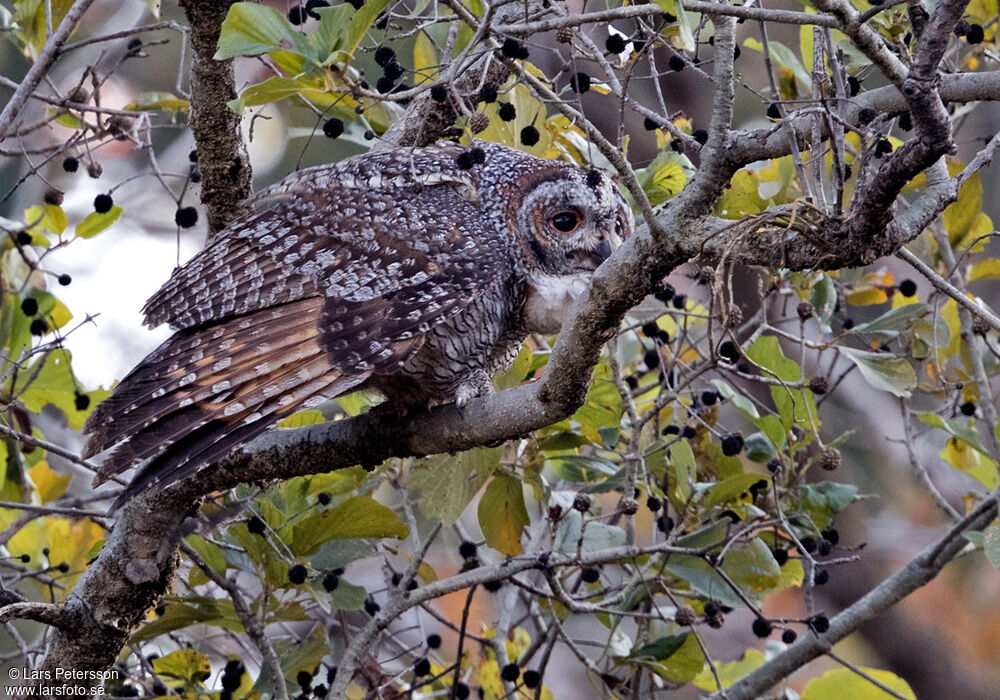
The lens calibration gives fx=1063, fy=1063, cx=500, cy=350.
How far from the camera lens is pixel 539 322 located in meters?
3.08

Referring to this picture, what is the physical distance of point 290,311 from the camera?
276 cm

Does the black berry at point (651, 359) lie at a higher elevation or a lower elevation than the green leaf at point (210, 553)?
lower

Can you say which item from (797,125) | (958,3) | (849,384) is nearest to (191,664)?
(797,125)

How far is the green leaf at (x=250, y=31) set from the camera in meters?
2.29

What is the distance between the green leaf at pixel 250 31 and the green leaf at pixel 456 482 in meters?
1.33

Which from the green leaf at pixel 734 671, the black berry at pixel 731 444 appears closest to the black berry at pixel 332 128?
the black berry at pixel 731 444

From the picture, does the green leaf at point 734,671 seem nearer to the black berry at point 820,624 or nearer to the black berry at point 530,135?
the black berry at point 820,624

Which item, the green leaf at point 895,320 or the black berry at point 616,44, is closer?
the black berry at point 616,44

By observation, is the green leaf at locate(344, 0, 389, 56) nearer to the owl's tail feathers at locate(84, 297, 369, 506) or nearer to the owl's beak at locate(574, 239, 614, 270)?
the owl's tail feathers at locate(84, 297, 369, 506)

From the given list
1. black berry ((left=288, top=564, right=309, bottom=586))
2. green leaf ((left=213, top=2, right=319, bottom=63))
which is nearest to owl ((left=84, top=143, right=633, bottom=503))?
green leaf ((left=213, top=2, right=319, bottom=63))

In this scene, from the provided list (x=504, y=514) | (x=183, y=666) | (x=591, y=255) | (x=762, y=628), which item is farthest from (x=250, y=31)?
(x=762, y=628)

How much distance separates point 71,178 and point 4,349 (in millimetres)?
4724

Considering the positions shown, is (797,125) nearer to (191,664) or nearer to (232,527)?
(232,527)

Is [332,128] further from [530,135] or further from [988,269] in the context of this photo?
[988,269]
